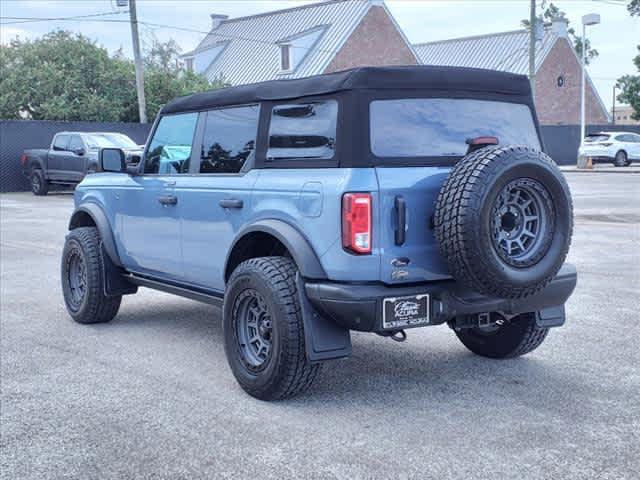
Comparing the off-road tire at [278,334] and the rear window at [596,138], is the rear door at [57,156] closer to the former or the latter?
the off-road tire at [278,334]

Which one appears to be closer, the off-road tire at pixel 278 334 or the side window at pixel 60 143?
the off-road tire at pixel 278 334

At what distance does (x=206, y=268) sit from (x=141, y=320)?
1.92m

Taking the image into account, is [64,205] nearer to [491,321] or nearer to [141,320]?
[141,320]

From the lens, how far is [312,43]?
4469 centimetres

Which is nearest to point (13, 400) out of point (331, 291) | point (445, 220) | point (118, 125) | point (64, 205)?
point (331, 291)

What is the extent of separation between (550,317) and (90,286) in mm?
3783

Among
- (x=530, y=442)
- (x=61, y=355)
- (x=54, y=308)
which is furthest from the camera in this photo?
(x=54, y=308)

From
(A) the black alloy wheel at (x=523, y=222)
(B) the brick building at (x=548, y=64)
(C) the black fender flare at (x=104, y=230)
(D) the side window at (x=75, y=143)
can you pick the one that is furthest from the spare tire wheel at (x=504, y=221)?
(B) the brick building at (x=548, y=64)

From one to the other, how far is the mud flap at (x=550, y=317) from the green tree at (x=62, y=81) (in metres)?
30.0

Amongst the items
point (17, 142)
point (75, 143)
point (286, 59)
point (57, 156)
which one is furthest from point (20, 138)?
point (286, 59)

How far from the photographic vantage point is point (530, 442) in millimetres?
4191

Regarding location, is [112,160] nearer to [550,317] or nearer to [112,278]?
[112,278]

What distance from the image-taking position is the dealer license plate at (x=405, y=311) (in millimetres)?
4480

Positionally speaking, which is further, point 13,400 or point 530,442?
point 13,400
